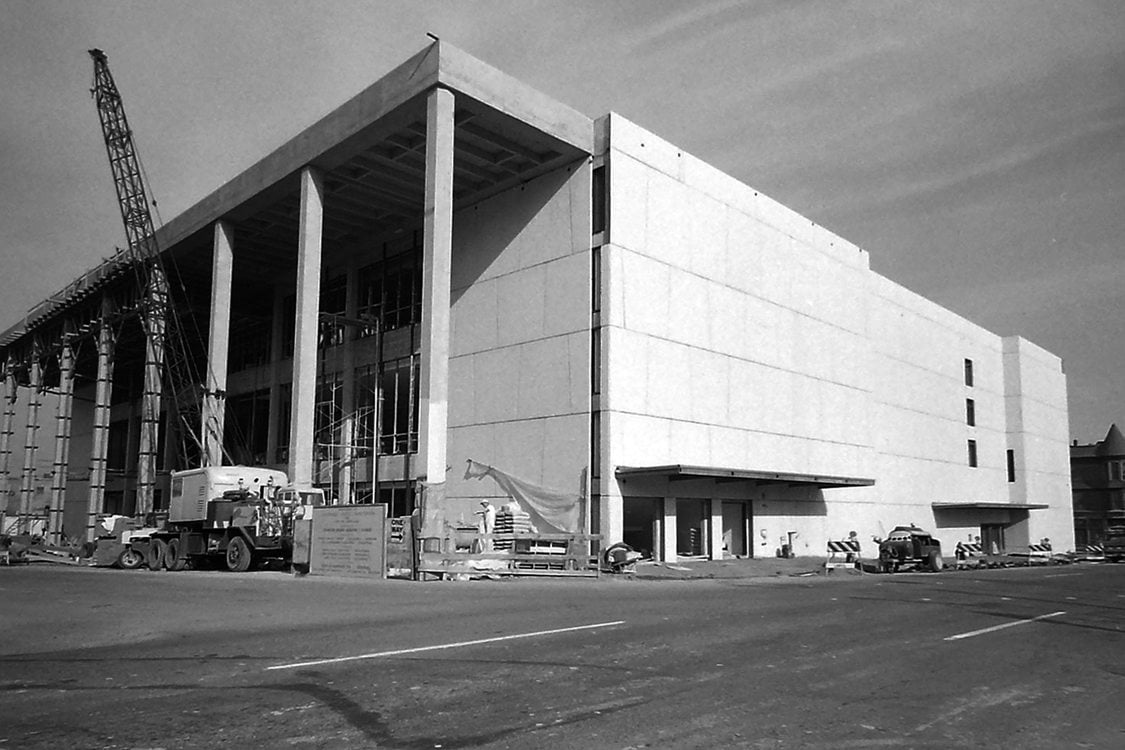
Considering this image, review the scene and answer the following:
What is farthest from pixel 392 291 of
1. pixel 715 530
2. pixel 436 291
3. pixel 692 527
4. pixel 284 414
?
pixel 715 530

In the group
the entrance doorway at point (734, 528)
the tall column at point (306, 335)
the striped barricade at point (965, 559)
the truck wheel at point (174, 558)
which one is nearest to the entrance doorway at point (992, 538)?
the striped barricade at point (965, 559)

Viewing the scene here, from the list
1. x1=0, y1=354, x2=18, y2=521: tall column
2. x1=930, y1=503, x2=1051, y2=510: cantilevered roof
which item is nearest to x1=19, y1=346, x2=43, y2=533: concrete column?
x1=0, y1=354, x2=18, y2=521: tall column

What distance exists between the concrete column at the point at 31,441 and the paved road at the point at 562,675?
5631 centimetres

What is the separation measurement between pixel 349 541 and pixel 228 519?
705 centimetres

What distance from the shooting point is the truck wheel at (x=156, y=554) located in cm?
3262

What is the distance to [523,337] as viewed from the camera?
34.9 meters

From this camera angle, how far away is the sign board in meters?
25.1

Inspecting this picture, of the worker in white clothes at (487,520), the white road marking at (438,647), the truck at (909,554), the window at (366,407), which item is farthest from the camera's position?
the window at (366,407)

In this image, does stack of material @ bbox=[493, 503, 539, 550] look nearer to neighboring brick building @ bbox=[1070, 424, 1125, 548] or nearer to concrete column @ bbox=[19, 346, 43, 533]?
concrete column @ bbox=[19, 346, 43, 533]

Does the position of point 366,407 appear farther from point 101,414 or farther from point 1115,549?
point 1115,549

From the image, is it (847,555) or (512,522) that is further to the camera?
(847,555)

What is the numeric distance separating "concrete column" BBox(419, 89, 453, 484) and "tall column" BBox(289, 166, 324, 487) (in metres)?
6.64

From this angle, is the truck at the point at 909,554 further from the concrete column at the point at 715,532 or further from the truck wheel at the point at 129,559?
the truck wheel at the point at 129,559

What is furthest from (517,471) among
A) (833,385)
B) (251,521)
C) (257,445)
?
(257,445)
